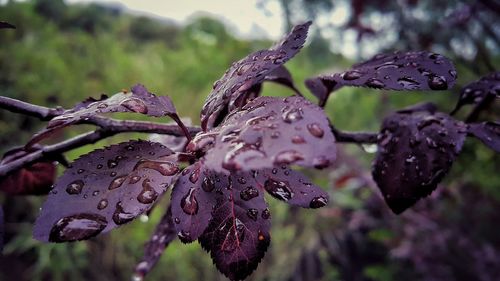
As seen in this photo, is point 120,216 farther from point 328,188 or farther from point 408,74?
point 328,188

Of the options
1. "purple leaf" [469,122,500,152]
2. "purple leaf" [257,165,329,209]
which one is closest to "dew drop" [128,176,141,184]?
"purple leaf" [257,165,329,209]

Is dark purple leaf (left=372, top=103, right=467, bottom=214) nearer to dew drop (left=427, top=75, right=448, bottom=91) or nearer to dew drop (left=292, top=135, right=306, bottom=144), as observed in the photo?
dew drop (left=427, top=75, right=448, bottom=91)

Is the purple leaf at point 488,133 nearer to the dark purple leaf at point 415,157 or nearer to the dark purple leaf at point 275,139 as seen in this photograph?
the dark purple leaf at point 415,157

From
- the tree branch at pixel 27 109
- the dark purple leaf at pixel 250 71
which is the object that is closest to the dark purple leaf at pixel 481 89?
the dark purple leaf at pixel 250 71

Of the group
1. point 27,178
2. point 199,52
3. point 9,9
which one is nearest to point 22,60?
point 9,9

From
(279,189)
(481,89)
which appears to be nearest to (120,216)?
(279,189)

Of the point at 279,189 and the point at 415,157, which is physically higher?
the point at 279,189

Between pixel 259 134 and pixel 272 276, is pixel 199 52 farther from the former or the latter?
pixel 259 134
